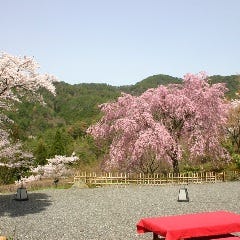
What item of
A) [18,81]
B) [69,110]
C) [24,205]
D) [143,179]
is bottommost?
[24,205]

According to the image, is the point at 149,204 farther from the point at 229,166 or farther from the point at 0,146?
the point at 229,166

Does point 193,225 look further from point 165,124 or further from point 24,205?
point 165,124

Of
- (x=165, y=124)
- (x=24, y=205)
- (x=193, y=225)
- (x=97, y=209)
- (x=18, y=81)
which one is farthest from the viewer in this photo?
(x=165, y=124)

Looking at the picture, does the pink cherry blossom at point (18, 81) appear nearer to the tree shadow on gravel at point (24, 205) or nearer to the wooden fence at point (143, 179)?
the tree shadow on gravel at point (24, 205)

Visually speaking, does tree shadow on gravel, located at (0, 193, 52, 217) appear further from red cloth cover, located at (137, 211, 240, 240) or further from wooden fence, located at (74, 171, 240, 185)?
red cloth cover, located at (137, 211, 240, 240)

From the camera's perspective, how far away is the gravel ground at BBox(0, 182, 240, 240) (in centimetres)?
1206

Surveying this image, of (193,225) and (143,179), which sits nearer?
(193,225)

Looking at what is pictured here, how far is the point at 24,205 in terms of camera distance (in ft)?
59.3

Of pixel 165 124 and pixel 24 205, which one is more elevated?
pixel 165 124

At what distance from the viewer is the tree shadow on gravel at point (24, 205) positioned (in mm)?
16289

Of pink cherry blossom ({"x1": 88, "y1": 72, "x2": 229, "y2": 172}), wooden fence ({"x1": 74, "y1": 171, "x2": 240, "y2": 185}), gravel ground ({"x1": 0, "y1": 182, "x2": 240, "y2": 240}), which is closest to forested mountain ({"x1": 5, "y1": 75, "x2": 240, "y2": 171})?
pink cherry blossom ({"x1": 88, "y1": 72, "x2": 229, "y2": 172})

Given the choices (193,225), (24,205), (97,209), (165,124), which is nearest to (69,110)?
(165,124)

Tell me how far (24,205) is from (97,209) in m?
3.96

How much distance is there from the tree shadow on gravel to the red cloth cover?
28.8ft
